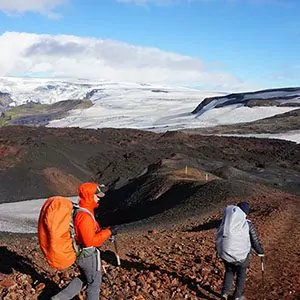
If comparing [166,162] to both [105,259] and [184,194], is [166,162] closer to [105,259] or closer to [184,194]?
[184,194]

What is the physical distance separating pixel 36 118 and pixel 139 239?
155m

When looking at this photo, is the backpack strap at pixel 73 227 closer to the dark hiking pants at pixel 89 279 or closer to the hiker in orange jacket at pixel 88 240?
the hiker in orange jacket at pixel 88 240

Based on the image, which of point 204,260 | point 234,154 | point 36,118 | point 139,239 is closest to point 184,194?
point 139,239

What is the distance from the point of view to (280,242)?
41.5ft

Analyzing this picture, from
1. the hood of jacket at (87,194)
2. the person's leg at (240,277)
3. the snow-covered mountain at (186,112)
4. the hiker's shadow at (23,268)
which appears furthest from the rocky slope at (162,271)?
the snow-covered mountain at (186,112)

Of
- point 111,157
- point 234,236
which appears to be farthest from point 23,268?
point 111,157

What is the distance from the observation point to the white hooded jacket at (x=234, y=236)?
751 centimetres

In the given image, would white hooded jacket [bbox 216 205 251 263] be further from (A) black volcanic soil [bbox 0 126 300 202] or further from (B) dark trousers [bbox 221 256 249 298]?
(A) black volcanic soil [bbox 0 126 300 202]

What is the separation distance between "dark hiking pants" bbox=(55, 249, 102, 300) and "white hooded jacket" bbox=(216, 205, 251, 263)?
1.91 m

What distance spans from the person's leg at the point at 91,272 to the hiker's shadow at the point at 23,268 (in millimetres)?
1438

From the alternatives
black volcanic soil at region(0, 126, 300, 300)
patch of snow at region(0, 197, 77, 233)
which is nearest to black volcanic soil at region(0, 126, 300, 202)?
black volcanic soil at region(0, 126, 300, 300)

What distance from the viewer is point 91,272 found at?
21.9 feet

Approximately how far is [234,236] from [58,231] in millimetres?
2656

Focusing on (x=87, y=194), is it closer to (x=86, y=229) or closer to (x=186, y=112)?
(x=86, y=229)
